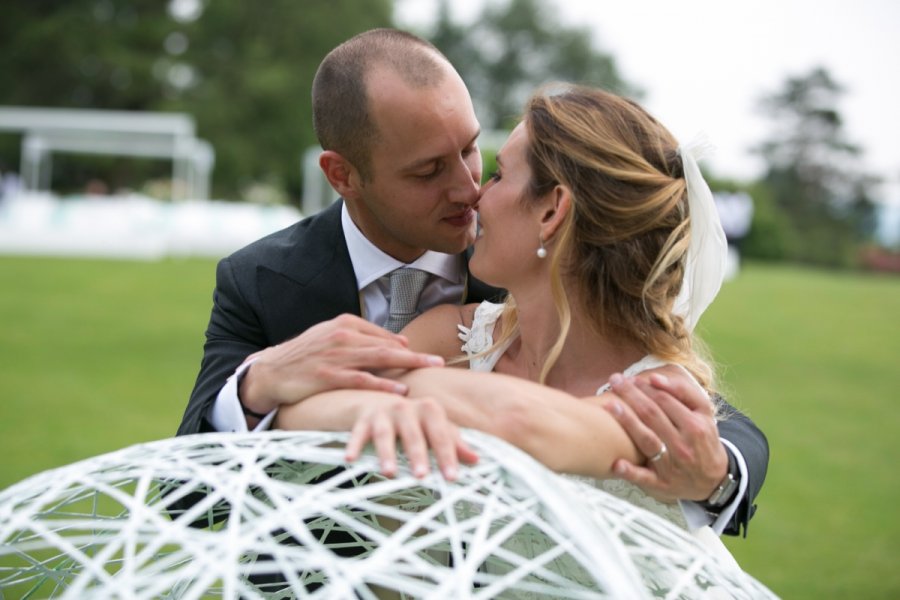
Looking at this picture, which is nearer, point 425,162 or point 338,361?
point 338,361

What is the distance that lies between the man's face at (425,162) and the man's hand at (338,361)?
67cm

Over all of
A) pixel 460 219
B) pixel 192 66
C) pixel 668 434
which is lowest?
pixel 192 66

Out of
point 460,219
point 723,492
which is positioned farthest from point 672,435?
point 460,219

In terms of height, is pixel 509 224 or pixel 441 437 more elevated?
pixel 509 224

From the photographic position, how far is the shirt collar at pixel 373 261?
8.25 feet

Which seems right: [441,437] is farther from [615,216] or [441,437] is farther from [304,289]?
[304,289]

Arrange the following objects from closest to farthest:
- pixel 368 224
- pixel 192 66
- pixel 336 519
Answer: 1. pixel 336 519
2. pixel 368 224
3. pixel 192 66

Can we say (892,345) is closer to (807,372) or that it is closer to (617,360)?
(807,372)

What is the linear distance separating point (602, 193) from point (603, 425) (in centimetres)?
56

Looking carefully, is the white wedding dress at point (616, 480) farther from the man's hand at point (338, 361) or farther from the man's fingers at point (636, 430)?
the man's hand at point (338, 361)

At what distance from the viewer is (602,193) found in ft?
6.45

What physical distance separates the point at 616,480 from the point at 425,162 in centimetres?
93

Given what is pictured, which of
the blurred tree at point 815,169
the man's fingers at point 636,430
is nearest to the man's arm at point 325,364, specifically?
the man's fingers at point 636,430

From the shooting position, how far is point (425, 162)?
241 centimetres
